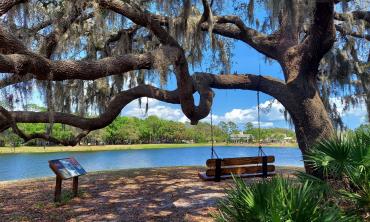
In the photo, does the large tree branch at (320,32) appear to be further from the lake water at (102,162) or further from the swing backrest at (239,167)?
the swing backrest at (239,167)

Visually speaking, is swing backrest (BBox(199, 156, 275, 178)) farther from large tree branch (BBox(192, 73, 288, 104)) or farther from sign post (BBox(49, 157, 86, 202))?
sign post (BBox(49, 157, 86, 202))

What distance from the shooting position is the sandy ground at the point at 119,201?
17.6ft

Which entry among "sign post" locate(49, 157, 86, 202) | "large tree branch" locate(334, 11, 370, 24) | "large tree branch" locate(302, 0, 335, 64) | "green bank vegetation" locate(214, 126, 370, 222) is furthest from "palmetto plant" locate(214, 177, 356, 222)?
"large tree branch" locate(334, 11, 370, 24)

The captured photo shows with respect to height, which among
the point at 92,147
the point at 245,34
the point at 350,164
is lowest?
the point at 92,147

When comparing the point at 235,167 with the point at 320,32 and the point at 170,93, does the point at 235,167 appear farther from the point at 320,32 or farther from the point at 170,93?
the point at 320,32

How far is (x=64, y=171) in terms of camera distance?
21.5 feet

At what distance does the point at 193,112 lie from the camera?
7.04 m

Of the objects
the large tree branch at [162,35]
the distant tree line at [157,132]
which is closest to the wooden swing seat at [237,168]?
the large tree branch at [162,35]

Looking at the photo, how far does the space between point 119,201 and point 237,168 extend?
2692 mm

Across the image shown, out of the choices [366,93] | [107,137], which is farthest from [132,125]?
[366,93]

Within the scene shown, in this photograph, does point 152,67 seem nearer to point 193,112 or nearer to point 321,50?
point 193,112

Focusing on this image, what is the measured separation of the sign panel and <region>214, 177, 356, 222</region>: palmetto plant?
4.05m

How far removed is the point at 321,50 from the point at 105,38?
4.49 meters

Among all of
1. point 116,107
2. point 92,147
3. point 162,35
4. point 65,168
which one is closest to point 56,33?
point 116,107
